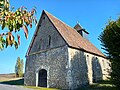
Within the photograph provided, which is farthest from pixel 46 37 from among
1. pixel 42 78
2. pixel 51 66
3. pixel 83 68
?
pixel 83 68

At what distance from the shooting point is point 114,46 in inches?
677

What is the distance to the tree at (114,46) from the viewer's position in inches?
659

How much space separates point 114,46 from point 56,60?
818 centimetres

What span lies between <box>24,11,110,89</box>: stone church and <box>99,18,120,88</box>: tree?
3.28 metres

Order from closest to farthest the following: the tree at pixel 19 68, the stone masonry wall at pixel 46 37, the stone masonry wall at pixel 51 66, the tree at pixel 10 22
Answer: the tree at pixel 10 22
the stone masonry wall at pixel 51 66
the stone masonry wall at pixel 46 37
the tree at pixel 19 68

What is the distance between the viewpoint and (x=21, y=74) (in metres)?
52.1

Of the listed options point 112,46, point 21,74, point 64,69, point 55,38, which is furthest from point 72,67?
point 21,74

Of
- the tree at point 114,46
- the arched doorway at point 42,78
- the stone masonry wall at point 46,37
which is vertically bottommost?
the arched doorway at point 42,78

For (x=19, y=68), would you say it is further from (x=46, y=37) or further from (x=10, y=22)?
(x=10, y=22)

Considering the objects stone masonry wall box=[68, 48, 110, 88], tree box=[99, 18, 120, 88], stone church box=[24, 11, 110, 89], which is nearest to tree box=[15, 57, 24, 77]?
stone church box=[24, 11, 110, 89]

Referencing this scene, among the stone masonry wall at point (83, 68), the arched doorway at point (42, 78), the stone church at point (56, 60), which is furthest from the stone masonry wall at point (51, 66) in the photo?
A: the stone masonry wall at point (83, 68)

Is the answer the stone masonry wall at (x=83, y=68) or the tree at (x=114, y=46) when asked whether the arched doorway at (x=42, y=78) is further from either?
the tree at (x=114, y=46)

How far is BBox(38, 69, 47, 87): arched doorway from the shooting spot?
24106 millimetres

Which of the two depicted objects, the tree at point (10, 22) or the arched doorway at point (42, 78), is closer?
the tree at point (10, 22)
